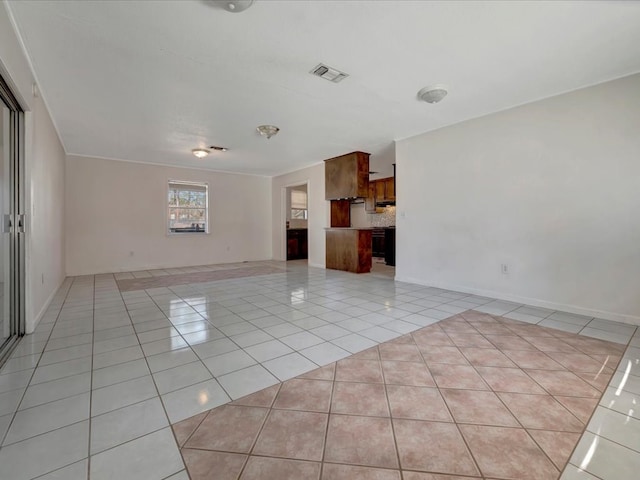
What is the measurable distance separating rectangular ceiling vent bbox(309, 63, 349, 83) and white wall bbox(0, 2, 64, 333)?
2.21 meters

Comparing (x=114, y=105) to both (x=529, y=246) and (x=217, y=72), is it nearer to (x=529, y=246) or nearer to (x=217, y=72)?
(x=217, y=72)

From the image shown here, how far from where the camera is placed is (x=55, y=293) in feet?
13.2

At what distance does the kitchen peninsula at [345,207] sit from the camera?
18.9 ft

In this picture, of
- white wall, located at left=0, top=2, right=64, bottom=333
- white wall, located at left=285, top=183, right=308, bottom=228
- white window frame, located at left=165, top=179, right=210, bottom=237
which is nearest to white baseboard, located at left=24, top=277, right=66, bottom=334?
white wall, located at left=0, top=2, right=64, bottom=333

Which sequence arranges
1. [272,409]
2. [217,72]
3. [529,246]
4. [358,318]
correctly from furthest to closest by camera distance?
[529,246] < [358,318] < [217,72] < [272,409]

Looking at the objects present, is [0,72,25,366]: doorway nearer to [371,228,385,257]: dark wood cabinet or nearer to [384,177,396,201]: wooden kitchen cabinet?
[384,177,396,201]: wooden kitchen cabinet

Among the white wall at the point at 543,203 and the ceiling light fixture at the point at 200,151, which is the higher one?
the ceiling light fixture at the point at 200,151

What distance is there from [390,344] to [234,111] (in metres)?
3.32

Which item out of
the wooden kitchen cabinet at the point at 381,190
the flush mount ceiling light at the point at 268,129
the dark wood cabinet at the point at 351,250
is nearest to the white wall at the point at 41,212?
the flush mount ceiling light at the point at 268,129

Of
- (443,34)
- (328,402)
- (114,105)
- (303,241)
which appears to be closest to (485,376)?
(328,402)

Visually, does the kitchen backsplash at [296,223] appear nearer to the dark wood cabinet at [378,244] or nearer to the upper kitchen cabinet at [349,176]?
the dark wood cabinet at [378,244]

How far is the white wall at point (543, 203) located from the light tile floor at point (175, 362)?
0.33 metres

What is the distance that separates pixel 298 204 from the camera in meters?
9.47

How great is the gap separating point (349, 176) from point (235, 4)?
4098mm
